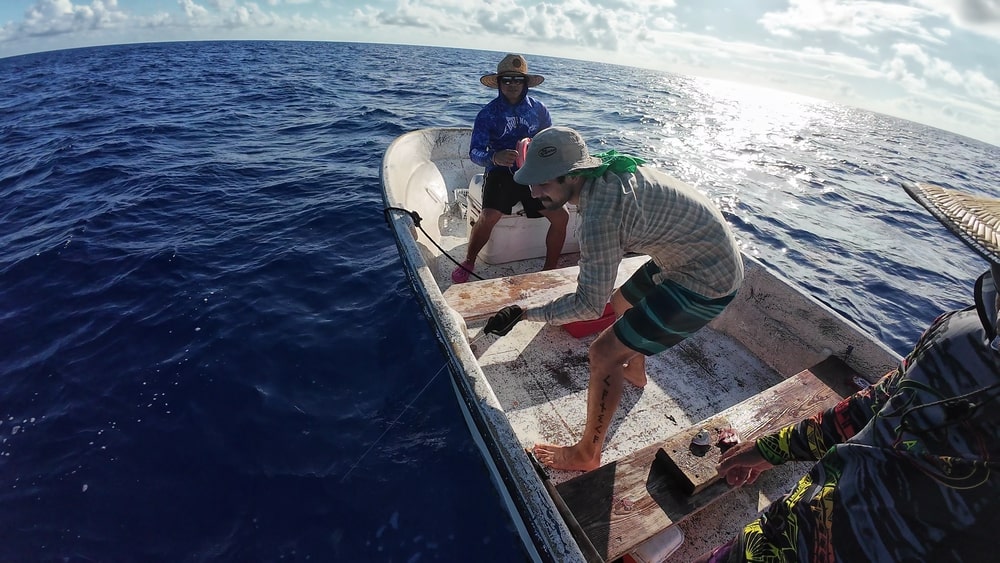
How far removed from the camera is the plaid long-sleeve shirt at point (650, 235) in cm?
226

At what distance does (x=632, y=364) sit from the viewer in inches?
149

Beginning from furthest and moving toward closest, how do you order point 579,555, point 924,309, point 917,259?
point 917,259 → point 924,309 → point 579,555

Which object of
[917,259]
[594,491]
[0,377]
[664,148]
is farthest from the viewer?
[664,148]

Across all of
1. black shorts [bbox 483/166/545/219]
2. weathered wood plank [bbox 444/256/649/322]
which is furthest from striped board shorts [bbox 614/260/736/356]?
black shorts [bbox 483/166/545/219]

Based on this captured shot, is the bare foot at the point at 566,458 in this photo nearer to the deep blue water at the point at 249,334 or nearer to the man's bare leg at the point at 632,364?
the deep blue water at the point at 249,334

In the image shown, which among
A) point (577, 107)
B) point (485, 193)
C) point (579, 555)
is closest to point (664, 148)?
point (577, 107)

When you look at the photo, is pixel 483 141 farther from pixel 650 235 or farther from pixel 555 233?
pixel 650 235

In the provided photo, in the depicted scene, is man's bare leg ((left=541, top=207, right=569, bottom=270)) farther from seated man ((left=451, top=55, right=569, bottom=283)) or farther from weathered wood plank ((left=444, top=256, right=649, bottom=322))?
weathered wood plank ((left=444, top=256, right=649, bottom=322))

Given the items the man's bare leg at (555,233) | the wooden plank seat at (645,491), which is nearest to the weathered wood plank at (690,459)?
the wooden plank seat at (645,491)

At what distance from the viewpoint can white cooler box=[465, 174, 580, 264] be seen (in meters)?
5.25

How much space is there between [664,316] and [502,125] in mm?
3278

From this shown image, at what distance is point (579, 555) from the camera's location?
200 cm

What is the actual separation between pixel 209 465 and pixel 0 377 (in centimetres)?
277

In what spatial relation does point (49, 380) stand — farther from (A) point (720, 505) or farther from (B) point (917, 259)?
Result: (B) point (917, 259)
